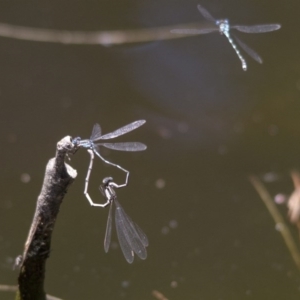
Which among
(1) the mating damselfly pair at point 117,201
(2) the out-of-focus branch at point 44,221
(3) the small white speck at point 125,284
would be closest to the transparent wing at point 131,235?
(1) the mating damselfly pair at point 117,201

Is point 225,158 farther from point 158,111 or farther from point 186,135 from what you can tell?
point 158,111

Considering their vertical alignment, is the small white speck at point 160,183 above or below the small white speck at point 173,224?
above

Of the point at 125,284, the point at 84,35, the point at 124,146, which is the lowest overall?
the point at 125,284

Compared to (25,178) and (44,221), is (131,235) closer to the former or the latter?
(44,221)

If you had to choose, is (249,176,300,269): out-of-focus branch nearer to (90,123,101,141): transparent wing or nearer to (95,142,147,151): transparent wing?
(95,142,147,151): transparent wing

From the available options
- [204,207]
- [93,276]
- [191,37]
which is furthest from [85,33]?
[93,276]

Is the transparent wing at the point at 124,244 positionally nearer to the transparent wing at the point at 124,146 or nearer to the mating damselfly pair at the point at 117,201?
the mating damselfly pair at the point at 117,201

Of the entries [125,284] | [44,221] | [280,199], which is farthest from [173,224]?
[44,221]
